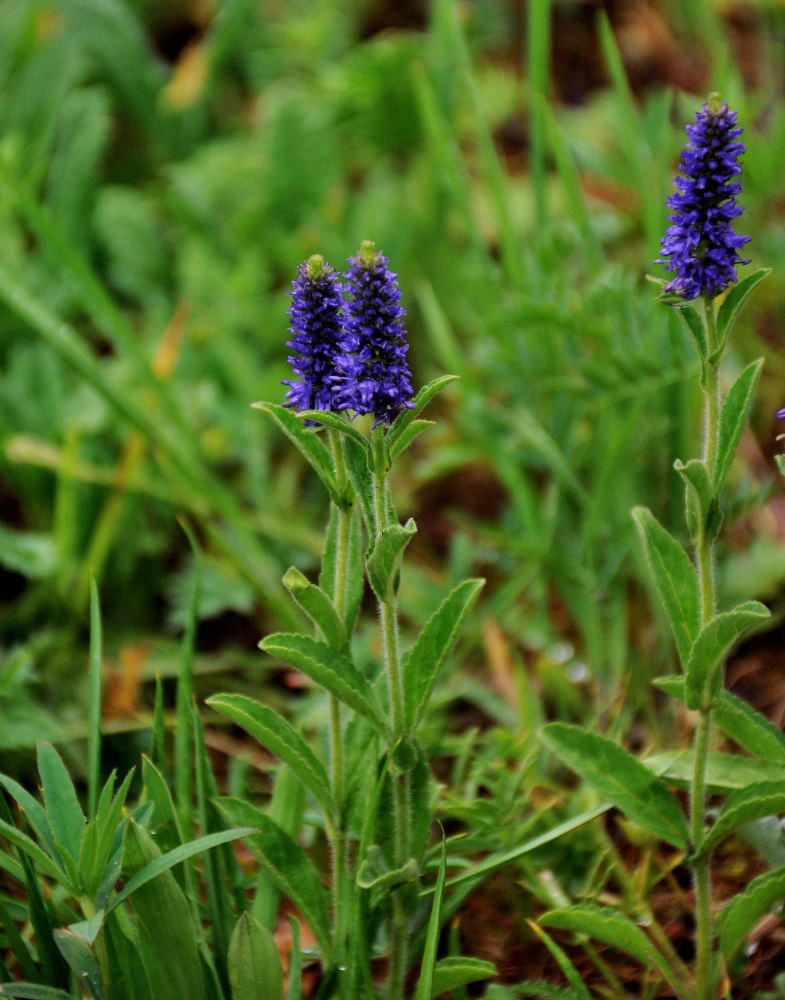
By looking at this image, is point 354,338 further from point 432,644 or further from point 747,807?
point 747,807

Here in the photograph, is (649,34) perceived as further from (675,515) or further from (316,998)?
(316,998)

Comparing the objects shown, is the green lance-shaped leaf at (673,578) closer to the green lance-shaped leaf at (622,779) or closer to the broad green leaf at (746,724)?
the broad green leaf at (746,724)

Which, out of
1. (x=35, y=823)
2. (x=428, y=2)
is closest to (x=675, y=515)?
(x=35, y=823)

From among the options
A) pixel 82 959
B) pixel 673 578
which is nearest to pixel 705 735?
pixel 673 578

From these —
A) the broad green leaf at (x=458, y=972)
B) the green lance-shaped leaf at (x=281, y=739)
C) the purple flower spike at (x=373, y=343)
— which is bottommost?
the broad green leaf at (x=458, y=972)

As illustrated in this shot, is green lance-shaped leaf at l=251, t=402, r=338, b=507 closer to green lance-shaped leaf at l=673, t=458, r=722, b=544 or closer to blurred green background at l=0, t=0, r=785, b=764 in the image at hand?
green lance-shaped leaf at l=673, t=458, r=722, b=544

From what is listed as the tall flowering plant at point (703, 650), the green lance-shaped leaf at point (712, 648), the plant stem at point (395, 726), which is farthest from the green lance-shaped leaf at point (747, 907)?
the plant stem at point (395, 726)
